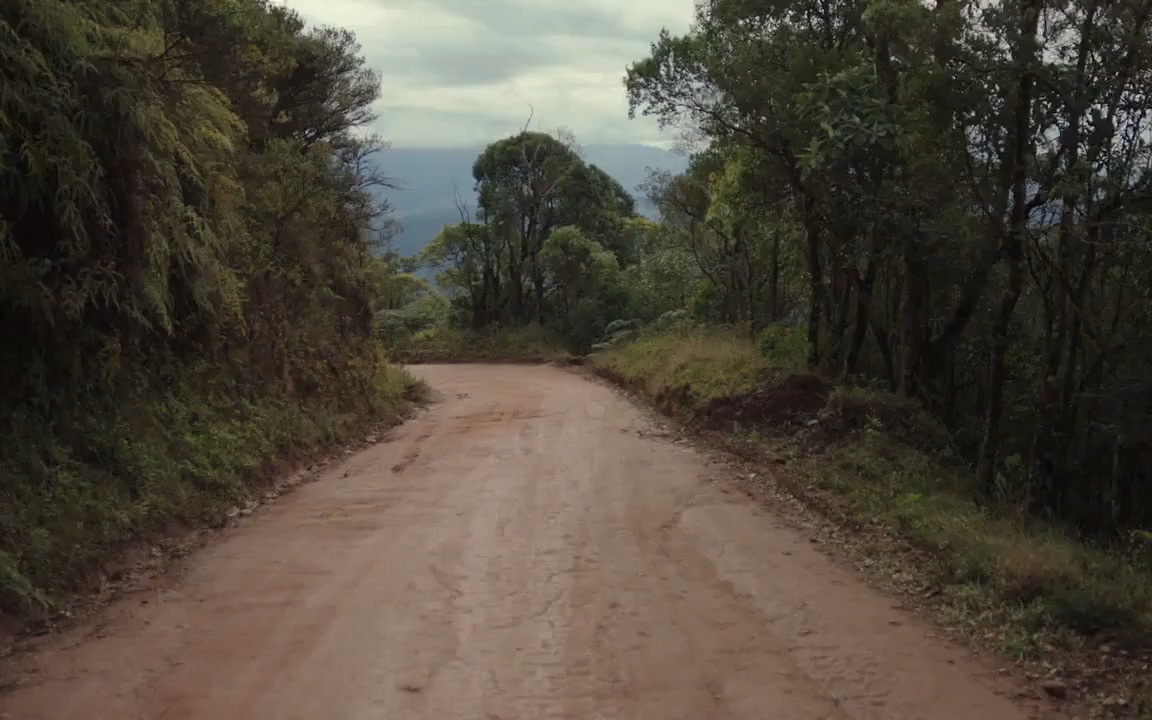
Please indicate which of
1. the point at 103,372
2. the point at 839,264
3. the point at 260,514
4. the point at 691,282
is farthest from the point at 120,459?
the point at 691,282

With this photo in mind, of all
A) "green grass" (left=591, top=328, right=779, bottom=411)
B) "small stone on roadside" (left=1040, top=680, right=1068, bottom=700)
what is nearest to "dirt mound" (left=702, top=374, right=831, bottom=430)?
"green grass" (left=591, top=328, right=779, bottom=411)

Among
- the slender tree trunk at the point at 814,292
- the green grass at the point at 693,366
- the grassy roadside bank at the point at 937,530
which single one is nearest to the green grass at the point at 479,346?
the green grass at the point at 693,366

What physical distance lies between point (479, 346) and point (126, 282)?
33789 millimetres

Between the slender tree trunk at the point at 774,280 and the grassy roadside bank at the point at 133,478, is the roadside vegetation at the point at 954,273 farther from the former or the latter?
the grassy roadside bank at the point at 133,478

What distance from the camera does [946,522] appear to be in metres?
8.85

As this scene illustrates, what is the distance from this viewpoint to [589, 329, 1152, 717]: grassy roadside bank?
6305 mm

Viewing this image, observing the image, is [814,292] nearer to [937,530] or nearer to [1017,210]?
[1017,210]

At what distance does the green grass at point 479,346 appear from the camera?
40.6 metres

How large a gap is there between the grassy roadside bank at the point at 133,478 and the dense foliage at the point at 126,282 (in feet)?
0.08

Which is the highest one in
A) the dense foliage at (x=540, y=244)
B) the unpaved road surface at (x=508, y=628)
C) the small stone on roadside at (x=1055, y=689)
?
the dense foliage at (x=540, y=244)

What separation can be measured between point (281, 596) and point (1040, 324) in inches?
547

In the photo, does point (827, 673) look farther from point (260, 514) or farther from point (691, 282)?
point (691, 282)

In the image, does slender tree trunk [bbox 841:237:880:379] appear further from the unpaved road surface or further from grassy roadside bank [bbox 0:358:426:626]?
grassy roadside bank [bbox 0:358:426:626]

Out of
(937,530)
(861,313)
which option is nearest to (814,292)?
(861,313)
